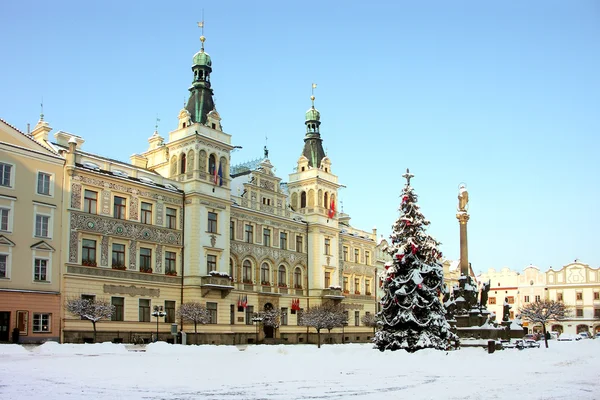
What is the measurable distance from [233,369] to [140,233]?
2558 cm

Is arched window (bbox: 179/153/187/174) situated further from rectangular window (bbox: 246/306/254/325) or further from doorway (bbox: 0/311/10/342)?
doorway (bbox: 0/311/10/342)

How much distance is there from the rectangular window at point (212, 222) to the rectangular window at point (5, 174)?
53.0 feet

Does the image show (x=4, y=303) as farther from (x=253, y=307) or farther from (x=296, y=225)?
(x=296, y=225)

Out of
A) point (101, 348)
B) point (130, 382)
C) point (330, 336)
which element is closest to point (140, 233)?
point (101, 348)

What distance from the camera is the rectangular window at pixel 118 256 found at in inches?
1770

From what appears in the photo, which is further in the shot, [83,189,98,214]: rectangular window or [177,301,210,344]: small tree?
[177,301,210,344]: small tree

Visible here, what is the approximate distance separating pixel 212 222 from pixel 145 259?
270 inches

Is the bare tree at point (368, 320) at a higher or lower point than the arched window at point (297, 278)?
lower

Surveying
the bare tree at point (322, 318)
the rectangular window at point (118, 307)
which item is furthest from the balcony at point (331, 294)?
the rectangular window at point (118, 307)

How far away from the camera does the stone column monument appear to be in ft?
134

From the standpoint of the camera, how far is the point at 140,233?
4688 centimetres

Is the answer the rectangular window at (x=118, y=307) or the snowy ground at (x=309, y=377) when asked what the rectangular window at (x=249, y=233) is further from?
the snowy ground at (x=309, y=377)

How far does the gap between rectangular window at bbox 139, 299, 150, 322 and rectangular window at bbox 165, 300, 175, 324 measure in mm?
1693

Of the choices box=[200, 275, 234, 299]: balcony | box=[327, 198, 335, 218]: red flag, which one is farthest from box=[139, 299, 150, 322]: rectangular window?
box=[327, 198, 335, 218]: red flag
